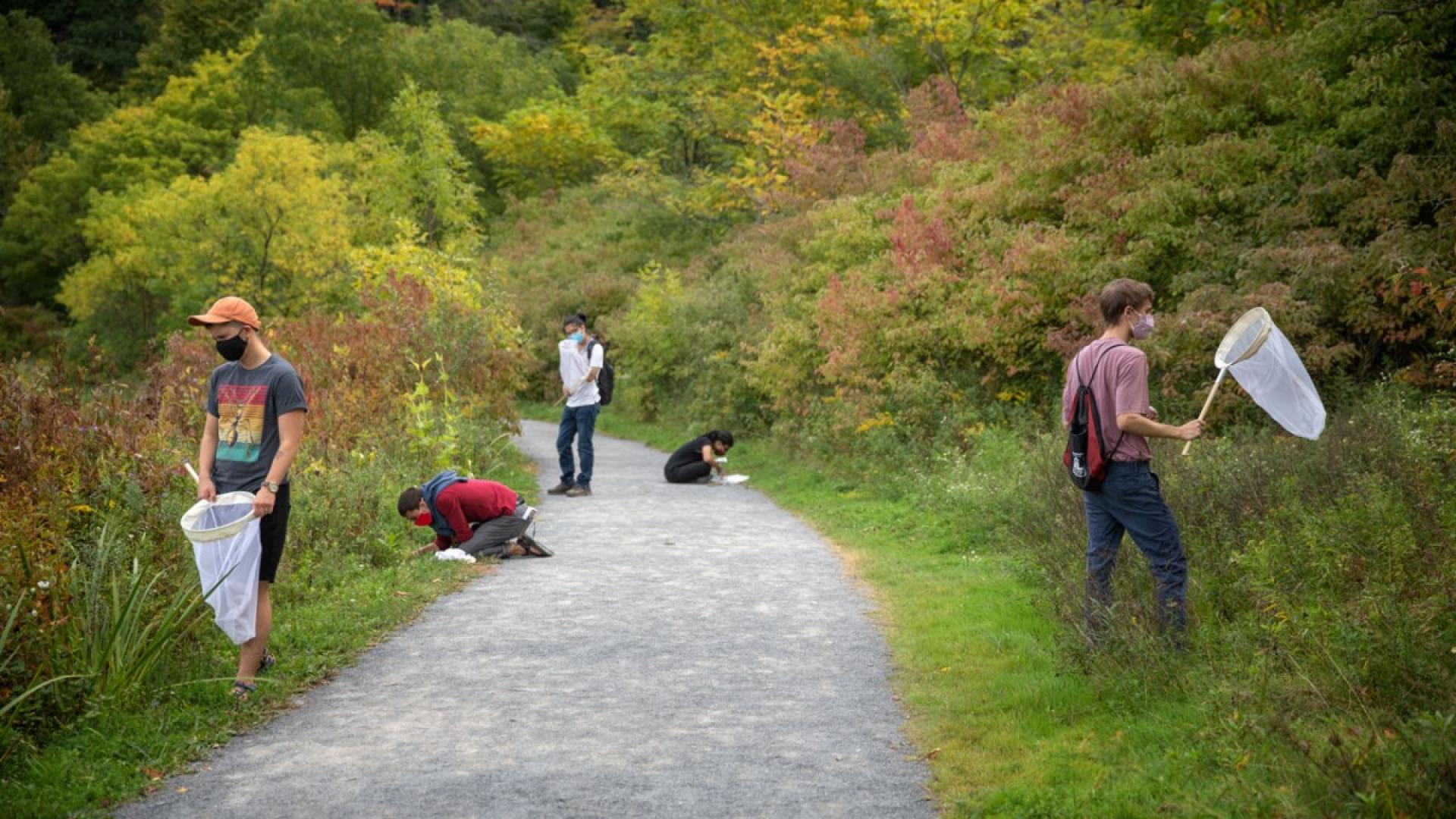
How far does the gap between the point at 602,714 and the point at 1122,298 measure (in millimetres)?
3313

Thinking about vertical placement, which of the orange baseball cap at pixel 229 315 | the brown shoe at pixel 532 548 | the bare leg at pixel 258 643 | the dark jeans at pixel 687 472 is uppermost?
the orange baseball cap at pixel 229 315

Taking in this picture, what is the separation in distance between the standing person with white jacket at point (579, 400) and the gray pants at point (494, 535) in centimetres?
411

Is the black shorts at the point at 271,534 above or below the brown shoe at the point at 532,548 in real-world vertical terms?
above

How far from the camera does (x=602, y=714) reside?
6332mm

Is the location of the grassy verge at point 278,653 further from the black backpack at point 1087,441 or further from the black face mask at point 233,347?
the black backpack at point 1087,441

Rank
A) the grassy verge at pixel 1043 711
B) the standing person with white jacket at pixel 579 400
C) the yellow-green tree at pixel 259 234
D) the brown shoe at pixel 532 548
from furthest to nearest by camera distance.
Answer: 1. the yellow-green tree at pixel 259 234
2. the standing person with white jacket at pixel 579 400
3. the brown shoe at pixel 532 548
4. the grassy verge at pixel 1043 711

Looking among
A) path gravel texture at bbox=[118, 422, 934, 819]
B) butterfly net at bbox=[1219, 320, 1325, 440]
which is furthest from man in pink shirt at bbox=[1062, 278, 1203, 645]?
path gravel texture at bbox=[118, 422, 934, 819]

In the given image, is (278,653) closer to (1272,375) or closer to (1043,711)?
(1043,711)

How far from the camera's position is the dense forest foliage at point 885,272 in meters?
6.54

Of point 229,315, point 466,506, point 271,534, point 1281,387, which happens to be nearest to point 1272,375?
point 1281,387

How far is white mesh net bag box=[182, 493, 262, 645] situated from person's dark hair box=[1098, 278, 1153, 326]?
176 inches

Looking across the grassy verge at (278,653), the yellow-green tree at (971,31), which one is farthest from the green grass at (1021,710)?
the yellow-green tree at (971,31)

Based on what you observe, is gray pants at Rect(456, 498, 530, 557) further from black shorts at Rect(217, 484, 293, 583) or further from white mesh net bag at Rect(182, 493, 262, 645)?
white mesh net bag at Rect(182, 493, 262, 645)

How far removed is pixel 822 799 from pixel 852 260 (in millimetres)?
15617
